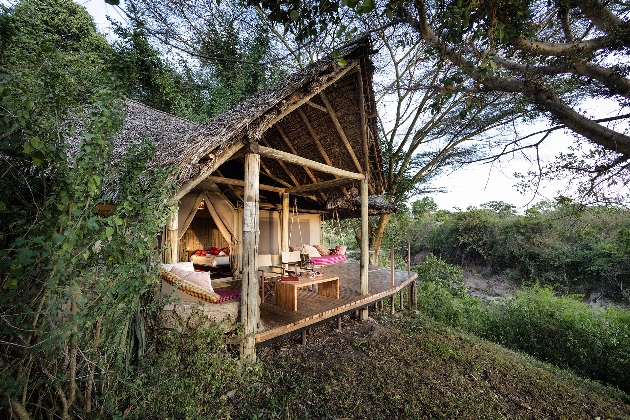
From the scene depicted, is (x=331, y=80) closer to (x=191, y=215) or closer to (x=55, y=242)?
(x=55, y=242)

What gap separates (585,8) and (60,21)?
A: 18369 mm

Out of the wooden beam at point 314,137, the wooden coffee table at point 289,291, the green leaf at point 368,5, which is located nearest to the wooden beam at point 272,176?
the wooden beam at point 314,137

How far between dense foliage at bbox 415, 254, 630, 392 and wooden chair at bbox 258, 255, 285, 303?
211 inches

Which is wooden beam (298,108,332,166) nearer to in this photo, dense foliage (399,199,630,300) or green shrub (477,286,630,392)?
green shrub (477,286,630,392)

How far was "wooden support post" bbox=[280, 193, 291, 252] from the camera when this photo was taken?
8094 millimetres

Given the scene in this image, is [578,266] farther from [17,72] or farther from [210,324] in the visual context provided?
[17,72]

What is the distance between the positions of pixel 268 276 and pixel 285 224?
184 centimetres

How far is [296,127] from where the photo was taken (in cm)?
571

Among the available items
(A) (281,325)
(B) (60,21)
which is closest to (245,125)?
(A) (281,325)

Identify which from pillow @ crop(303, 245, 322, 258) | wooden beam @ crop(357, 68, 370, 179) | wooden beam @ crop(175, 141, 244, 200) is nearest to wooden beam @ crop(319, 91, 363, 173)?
wooden beam @ crop(357, 68, 370, 179)

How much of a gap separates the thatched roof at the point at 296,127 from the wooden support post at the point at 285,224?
0.46 meters

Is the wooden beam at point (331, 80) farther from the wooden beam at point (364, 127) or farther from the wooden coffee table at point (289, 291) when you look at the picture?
the wooden coffee table at point (289, 291)

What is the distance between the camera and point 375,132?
18.6ft

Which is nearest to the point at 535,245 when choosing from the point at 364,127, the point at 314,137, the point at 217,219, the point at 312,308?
the point at 364,127
